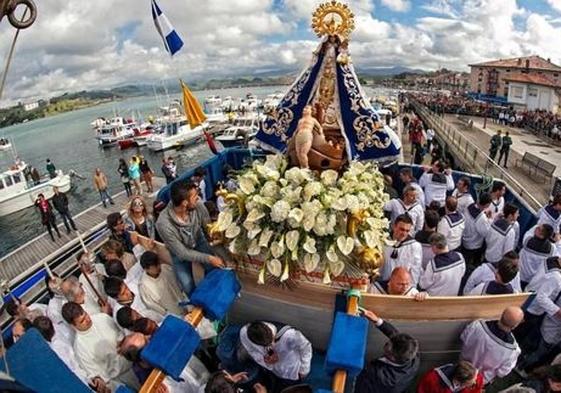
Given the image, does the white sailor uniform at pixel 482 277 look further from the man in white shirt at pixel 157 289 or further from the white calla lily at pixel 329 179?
the man in white shirt at pixel 157 289

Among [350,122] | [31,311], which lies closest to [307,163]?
[350,122]

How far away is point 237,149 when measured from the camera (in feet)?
34.7

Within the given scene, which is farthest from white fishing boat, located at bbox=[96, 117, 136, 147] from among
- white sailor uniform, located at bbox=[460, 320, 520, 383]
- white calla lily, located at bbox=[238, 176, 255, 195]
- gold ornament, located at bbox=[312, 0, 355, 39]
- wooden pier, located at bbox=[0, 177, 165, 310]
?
white sailor uniform, located at bbox=[460, 320, 520, 383]

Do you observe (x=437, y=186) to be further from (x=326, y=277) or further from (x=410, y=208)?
(x=326, y=277)

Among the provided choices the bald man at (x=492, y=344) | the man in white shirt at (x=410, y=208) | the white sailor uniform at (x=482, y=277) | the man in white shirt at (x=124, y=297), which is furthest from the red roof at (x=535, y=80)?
the man in white shirt at (x=124, y=297)

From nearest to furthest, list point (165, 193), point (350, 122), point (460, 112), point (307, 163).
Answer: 1. point (307, 163)
2. point (350, 122)
3. point (165, 193)
4. point (460, 112)

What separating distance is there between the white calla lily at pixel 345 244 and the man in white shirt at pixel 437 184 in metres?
4.64

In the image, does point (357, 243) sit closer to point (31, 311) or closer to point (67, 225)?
point (31, 311)

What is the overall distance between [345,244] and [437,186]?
15.8 feet

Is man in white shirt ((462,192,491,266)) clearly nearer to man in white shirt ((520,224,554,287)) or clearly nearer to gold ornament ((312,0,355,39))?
man in white shirt ((520,224,554,287))

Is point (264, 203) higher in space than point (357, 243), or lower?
higher

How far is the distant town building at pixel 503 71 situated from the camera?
50088 millimetres

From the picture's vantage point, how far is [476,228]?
17.8 feet

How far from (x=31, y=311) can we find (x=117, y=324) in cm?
129
